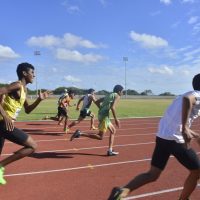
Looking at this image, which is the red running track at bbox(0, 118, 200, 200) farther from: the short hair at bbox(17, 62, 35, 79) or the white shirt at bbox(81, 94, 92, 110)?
the white shirt at bbox(81, 94, 92, 110)

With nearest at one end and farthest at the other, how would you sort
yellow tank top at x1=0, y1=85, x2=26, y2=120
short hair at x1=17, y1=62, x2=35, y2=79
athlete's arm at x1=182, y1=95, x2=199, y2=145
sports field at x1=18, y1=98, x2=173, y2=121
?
athlete's arm at x1=182, y1=95, x2=199, y2=145, yellow tank top at x1=0, y1=85, x2=26, y2=120, short hair at x1=17, y1=62, x2=35, y2=79, sports field at x1=18, y1=98, x2=173, y2=121

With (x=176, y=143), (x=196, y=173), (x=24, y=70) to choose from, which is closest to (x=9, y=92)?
(x=24, y=70)

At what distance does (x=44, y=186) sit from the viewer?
6.91m

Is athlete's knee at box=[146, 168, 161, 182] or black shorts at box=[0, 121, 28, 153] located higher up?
black shorts at box=[0, 121, 28, 153]

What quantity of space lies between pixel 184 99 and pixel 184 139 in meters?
0.50

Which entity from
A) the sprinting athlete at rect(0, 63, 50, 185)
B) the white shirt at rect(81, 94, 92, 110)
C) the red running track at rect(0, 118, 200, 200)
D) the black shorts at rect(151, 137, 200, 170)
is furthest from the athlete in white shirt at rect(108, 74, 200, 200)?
the white shirt at rect(81, 94, 92, 110)

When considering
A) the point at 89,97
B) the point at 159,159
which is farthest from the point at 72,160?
the point at 89,97

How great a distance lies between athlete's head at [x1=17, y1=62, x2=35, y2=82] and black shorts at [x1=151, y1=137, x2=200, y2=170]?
242 centimetres

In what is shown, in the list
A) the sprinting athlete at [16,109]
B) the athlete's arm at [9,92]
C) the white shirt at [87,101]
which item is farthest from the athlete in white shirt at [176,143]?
the white shirt at [87,101]

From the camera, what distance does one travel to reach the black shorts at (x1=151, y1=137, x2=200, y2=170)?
5242 mm

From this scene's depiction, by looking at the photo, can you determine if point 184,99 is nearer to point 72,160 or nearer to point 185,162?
point 185,162

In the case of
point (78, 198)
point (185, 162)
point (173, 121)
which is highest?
point (173, 121)

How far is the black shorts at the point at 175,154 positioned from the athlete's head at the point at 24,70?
2.42m

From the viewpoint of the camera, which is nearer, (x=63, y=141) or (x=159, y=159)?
(x=159, y=159)
